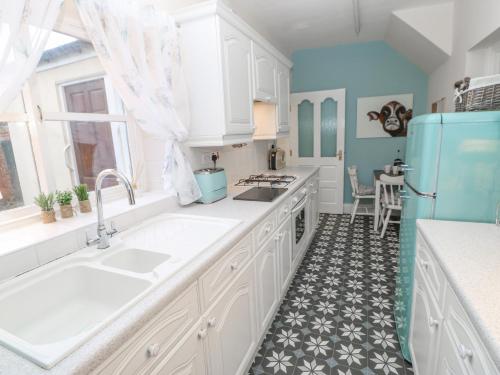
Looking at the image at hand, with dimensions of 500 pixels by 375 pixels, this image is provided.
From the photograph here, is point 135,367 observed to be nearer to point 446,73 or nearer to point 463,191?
point 463,191

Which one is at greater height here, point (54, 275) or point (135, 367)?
point (54, 275)

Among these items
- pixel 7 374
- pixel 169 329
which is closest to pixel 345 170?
pixel 169 329

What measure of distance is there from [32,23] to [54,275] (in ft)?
2.94

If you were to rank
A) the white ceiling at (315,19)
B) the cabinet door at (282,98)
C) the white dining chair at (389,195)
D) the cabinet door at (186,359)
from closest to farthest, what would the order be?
the cabinet door at (186,359)
the white ceiling at (315,19)
the cabinet door at (282,98)
the white dining chair at (389,195)

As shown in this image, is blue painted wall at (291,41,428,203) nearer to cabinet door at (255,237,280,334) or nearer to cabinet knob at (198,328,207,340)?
cabinet door at (255,237,280,334)

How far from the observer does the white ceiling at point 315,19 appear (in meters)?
2.64

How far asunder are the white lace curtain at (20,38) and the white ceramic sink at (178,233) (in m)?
0.74

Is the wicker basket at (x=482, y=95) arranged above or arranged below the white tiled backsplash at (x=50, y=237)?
above

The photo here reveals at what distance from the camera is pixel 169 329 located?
2.92ft

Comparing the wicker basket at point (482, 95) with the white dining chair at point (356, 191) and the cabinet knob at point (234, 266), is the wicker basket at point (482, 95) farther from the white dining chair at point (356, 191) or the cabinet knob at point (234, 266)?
the white dining chair at point (356, 191)

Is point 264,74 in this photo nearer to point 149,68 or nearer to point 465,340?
point 149,68

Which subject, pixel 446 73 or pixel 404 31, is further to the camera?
pixel 404 31

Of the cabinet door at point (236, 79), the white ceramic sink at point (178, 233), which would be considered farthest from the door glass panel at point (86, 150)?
the cabinet door at point (236, 79)

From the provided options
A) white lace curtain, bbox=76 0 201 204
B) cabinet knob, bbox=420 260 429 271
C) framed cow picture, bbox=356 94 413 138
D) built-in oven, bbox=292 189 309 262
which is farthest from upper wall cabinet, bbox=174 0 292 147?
framed cow picture, bbox=356 94 413 138
